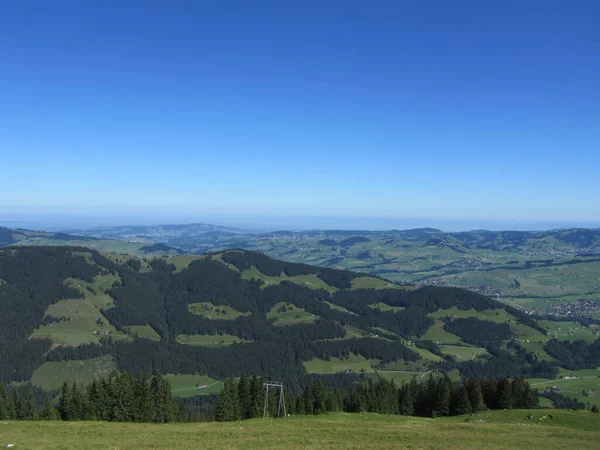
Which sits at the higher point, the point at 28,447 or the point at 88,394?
the point at 28,447

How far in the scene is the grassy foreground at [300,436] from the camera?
3878cm

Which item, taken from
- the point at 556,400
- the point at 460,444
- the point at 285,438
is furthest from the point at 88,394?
the point at 556,400

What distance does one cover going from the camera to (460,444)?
130 ft

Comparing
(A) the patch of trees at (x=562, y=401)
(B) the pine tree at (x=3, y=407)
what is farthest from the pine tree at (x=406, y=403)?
(A) the patch of trees at (x=562, y=401)

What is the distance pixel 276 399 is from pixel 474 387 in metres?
38.5

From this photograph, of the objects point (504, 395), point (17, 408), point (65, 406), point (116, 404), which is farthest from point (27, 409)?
point (504, 395)

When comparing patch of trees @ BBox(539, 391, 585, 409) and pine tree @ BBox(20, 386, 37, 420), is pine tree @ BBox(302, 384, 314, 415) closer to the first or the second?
pine tree @ BBox(20, 386, 37, 420)

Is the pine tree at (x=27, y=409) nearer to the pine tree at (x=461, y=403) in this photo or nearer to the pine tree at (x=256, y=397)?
the pine tree at (x=256, y=397)

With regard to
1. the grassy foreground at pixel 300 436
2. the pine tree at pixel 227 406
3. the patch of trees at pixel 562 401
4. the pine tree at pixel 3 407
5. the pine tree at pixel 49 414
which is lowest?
the patch of trees at pixel 562 401

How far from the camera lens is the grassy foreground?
3878cm

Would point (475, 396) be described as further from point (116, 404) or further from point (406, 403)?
point (116, 404)

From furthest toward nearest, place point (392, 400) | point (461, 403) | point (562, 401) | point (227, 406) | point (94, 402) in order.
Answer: point (562, 401), point (392, 400), point (461, 403), point (94, 402), point (227, 406)

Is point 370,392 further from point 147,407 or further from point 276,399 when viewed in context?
point 147,407

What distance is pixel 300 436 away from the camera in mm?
43375
